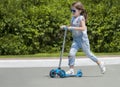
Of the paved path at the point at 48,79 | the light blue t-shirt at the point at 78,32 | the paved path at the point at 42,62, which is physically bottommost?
the paved path at the point at 42,62

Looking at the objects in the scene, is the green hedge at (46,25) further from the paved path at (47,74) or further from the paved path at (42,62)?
the paved path at (47,74)

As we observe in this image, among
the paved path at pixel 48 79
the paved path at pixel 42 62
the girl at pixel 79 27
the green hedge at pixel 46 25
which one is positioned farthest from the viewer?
the green hedge at pixel 46 25

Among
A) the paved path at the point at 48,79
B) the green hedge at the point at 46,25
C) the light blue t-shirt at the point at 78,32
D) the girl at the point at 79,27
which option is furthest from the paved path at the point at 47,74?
the green hedge at the point at 46,25

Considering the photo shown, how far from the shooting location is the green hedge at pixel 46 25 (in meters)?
15.2

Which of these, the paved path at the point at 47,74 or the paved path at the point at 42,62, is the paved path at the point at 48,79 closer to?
the paved path at the point at 47,74

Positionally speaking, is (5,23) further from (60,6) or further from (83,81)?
(83,81)

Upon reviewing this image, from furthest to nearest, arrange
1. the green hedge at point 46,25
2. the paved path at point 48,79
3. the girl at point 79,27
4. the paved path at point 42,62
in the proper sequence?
the green hedge at point 46,25 < the paved path at point 42,62 < the girl at point 79,27 < the paved path at point 48,79

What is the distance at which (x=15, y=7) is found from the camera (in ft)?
51.1

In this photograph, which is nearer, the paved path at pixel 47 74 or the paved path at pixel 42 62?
the paved path at pixel 47 74

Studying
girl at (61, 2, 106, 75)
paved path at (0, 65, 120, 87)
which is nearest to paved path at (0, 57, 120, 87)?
paved path at (0, 65, 120, 87)

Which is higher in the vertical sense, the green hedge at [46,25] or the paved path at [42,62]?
the green hedge at [46,25]

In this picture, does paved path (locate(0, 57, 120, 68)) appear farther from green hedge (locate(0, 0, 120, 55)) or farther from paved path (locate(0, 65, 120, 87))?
green hedge (locate(0, 0, 120, 55))

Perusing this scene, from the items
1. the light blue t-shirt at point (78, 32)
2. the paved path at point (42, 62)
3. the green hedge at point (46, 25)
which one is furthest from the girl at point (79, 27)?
the green hedge at point (46, 25)

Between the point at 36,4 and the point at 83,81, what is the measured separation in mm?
7109
